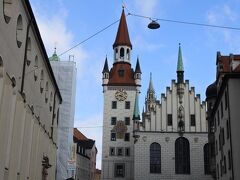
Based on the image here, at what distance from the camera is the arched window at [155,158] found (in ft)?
191

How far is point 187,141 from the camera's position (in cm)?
5966

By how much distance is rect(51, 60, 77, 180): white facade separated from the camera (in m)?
53.8

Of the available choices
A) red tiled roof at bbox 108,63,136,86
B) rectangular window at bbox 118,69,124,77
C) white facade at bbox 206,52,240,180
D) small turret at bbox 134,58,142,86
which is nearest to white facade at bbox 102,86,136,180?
red tiled roof at bbox 108,63,136,86

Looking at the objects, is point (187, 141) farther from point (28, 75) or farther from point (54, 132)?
point (28, 75)

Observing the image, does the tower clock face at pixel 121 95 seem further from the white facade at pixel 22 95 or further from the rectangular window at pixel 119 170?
the white facade at pixel 22 95

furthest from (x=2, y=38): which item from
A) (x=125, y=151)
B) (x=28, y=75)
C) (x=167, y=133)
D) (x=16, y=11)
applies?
(x=125, y=151)

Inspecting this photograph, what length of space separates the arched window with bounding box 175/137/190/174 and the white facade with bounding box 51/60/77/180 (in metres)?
14.8

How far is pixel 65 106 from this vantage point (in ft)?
184

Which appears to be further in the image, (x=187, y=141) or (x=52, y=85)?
(x=187, y=141)

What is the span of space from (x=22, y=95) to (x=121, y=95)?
46.6 m

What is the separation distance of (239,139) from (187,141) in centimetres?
3022

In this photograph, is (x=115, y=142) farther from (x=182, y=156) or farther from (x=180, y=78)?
(x=180, y=78)

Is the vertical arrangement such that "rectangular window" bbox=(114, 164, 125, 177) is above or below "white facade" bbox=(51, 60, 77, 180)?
below

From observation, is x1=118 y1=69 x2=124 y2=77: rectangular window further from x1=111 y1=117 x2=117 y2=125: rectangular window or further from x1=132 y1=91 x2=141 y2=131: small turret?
x1=111 y1=117 x2=117 y2=125: rectangular window
